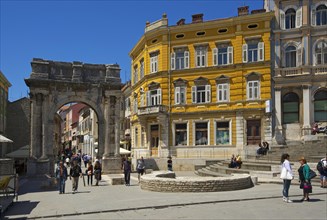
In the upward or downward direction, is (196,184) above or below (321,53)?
below

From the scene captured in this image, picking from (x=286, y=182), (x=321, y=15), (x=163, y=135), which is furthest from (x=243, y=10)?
(x=286, y=182)

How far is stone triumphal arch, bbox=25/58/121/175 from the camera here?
29.4 meters

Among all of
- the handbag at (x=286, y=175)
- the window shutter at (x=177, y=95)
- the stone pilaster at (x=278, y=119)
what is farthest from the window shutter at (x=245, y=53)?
the handbag at (x=286, y=175)

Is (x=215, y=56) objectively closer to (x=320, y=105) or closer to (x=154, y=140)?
(x=154, y=140)

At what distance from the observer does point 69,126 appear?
10144cm

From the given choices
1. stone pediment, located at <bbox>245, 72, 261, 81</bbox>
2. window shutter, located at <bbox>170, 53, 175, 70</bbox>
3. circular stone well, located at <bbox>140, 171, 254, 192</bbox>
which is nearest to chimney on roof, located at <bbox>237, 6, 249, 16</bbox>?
stone pediment, located at <bbox>245, 72, 261, 81</bbox>

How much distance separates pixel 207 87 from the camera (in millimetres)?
39656

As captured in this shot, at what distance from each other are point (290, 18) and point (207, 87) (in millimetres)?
10358

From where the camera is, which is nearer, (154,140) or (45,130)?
(45,130)

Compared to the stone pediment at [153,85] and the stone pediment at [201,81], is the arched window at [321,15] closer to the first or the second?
the stone pediment at [201,81]

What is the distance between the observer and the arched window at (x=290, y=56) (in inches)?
1477

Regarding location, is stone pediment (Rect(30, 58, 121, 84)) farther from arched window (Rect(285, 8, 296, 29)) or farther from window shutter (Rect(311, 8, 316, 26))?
window shutter (Rect(311, 8, 316, 26))

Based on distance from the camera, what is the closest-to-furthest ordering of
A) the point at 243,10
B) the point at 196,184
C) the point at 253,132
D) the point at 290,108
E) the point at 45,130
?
the point at 196,184 → the point at 45,130 → the point at 290,108 → the point at 253,132 → the point at 243,10

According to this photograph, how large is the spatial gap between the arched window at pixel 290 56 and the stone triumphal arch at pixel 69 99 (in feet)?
54.9
